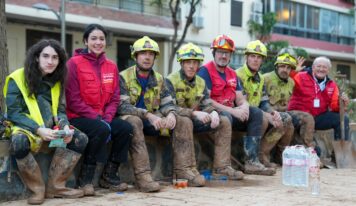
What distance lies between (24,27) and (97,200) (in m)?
17.5

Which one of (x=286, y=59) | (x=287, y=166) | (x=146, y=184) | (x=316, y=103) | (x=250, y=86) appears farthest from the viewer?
(x=316, y=103)

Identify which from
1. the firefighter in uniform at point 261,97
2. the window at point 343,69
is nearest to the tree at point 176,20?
the firefighter in uniform at point 261,97

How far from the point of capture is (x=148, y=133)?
614 cm

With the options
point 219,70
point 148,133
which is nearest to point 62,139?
point 148,133

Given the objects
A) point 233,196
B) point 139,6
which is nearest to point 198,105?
point 233,196

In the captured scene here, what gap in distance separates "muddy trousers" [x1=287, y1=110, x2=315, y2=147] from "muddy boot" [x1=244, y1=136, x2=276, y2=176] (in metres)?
1.15

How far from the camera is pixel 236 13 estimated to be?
29.0 m

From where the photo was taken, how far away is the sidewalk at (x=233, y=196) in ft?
16.4

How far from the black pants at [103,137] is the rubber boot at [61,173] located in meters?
0.21

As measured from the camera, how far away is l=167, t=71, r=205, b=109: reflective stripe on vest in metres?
6.53

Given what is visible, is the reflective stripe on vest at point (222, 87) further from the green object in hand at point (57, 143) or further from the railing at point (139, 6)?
the railing at point (139, 6)

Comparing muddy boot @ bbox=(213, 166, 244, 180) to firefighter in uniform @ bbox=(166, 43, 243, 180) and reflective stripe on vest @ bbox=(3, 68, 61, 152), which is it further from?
reflective stripe on vest @ bbox=(3, 68, 61, 152)

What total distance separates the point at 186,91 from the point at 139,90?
749 millimetres

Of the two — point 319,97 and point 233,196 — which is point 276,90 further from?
point 233,196
